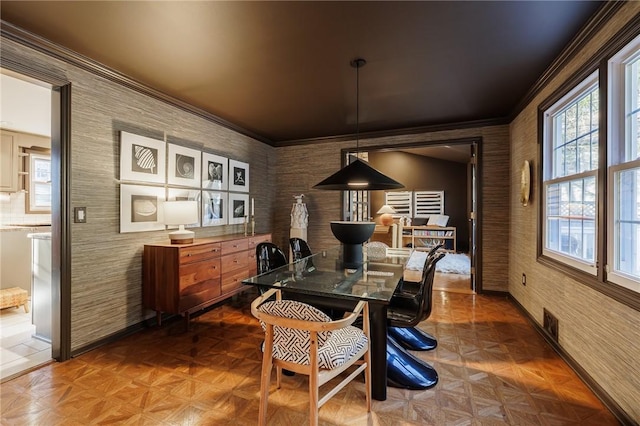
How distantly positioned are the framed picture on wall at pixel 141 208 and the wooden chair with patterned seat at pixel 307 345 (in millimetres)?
1908

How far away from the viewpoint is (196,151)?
3566mm

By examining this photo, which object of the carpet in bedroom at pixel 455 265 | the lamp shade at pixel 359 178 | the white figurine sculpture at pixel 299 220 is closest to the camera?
the lamp shade at pixel 359 178

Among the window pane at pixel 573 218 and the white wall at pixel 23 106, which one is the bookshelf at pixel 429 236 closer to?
the window pane at pixel 573 218

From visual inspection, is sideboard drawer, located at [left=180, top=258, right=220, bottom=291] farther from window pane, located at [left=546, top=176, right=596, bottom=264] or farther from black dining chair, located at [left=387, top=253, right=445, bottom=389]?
window pane, located at [left=546, top=176, right=596, bottom=264]

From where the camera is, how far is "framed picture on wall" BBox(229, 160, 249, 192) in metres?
4.21

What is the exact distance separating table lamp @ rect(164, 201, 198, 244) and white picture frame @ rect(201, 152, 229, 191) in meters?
0.80

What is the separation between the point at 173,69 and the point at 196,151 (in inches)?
45.1

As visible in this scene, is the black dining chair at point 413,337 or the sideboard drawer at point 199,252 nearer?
the black dining chair at point 413,337

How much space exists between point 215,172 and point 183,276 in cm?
160

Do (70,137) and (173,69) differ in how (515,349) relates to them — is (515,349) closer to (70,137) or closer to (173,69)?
(173,69)

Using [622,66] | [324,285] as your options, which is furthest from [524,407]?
[622,66]

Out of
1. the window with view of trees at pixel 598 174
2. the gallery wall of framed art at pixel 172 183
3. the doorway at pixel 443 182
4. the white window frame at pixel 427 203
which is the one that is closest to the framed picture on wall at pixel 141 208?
the gallery wall of framed art at pixel 172 183

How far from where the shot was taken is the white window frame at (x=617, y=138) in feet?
5.62

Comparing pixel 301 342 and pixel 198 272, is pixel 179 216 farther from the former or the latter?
pixel 301 342
